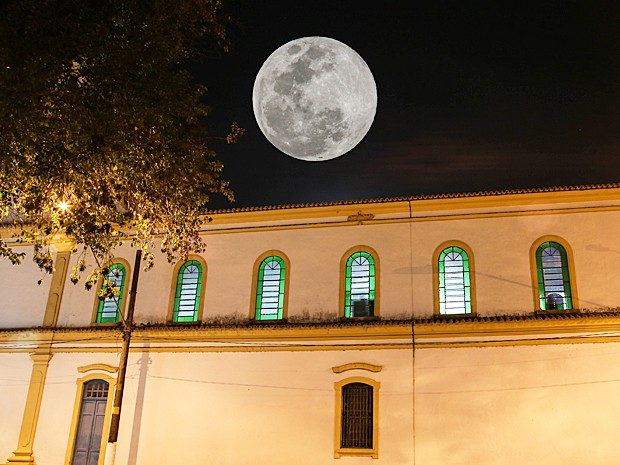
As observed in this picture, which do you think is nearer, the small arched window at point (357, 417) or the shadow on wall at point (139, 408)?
the small arched window at point (357, 417)

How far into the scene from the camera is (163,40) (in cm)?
1027

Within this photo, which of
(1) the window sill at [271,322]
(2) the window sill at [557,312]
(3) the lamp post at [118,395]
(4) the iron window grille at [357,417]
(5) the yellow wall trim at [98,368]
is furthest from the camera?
(5) the yellow wall trim at [98,368]

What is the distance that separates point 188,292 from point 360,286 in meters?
4.97

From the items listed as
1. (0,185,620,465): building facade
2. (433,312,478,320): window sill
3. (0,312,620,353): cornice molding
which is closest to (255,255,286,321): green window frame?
(0,185,620,465): building facade

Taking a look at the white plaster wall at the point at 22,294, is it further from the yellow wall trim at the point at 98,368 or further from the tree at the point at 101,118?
the tree at the point at 101,118

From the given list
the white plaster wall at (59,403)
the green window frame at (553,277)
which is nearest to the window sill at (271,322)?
the white plaster wall at (59,403)

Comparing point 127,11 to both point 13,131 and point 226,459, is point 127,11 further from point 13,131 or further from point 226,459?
point 226,459

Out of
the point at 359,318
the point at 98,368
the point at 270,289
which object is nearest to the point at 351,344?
the point at 359,318

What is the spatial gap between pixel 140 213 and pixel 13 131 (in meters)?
2.79

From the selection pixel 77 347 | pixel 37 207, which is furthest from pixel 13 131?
pixel 77 347

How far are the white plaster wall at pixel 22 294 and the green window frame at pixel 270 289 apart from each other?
6.73m

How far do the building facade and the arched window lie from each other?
4cm

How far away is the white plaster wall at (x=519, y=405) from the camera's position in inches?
593

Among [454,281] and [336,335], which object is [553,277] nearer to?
[454,281]
